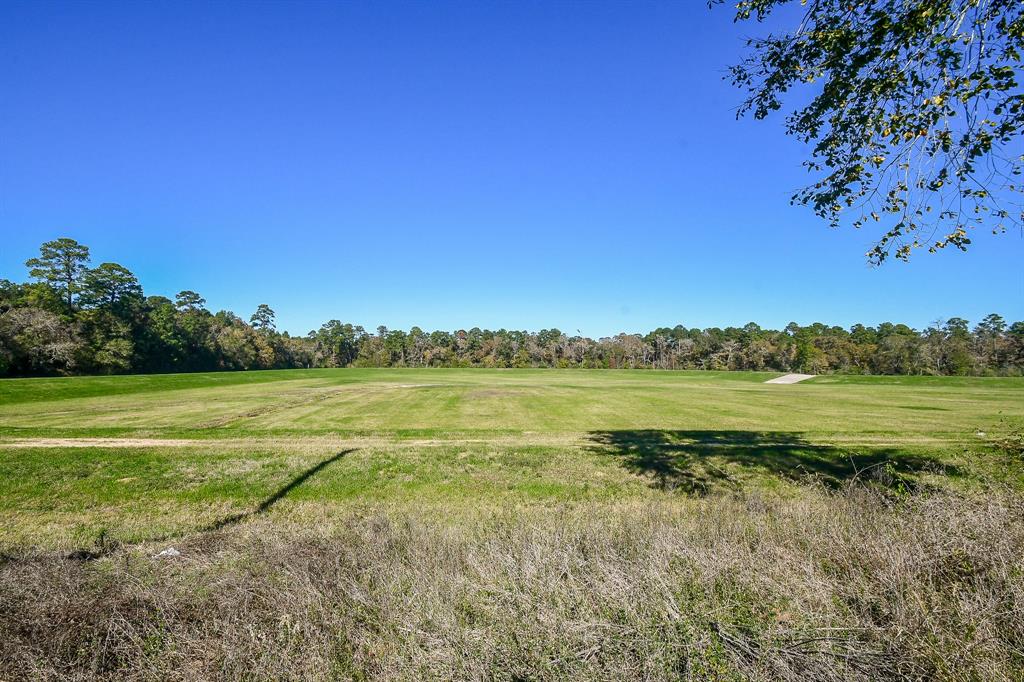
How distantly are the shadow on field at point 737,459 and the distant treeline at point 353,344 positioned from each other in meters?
65.9

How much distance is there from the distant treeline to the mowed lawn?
45.6 metres

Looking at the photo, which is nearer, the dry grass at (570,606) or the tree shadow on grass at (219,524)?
the dry grass at (570,606)

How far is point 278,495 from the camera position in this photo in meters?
9.18

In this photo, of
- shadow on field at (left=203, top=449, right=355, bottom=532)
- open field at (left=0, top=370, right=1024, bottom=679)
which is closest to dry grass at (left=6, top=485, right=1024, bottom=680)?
open field at (left=0, top=370, right=1024, bottom=679)

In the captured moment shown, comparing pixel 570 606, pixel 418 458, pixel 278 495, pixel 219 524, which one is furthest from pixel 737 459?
pixel 219 524

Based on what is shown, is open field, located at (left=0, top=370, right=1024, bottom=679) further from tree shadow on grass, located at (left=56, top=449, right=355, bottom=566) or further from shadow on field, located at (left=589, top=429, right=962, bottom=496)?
shadow on field, located at (left=589, top=429, right=962, bottom=496)

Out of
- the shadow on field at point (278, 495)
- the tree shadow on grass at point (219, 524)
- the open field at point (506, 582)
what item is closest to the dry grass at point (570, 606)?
the open field at point (506, 582)

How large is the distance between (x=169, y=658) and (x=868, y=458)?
49.6ft

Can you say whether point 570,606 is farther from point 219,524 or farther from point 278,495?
point 278,495

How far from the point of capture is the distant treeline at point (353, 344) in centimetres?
5697

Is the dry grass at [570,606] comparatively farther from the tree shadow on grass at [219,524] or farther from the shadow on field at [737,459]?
the shadow on field at [737,459]

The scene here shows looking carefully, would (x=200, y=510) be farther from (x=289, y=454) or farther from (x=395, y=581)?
(x=395, y=581)

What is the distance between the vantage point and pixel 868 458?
12211 mm

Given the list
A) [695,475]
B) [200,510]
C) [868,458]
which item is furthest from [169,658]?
[868,458]
